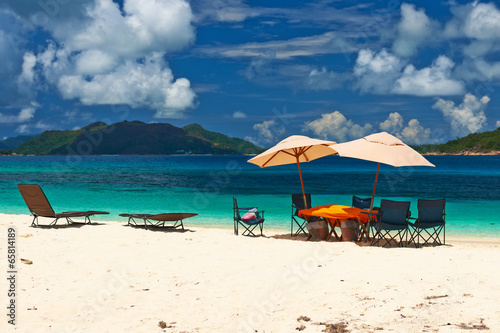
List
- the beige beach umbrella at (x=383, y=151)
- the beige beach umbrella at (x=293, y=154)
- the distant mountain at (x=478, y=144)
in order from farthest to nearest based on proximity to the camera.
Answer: the distant mountain at (x=478, y=144)
the beige beach umbrella at (x=293, y=154)
the beige beach umbrella at (x=383, y=151)

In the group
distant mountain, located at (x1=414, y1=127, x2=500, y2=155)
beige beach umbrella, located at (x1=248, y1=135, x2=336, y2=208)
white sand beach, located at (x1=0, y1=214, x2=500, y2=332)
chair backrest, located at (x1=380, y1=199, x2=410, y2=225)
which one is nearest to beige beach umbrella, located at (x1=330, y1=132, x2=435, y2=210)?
chair backrest, located at (x1=380, y1=199, x2=410, y2=225)

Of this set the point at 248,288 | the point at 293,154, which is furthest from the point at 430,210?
the point at 248,288

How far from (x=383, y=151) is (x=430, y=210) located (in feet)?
5.78

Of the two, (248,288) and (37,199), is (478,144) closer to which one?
(37,199)

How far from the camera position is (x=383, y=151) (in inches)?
345

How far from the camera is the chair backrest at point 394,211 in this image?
8.78 m

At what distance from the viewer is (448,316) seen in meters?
4.35

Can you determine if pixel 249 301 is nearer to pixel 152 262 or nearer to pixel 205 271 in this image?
pixel 205 271

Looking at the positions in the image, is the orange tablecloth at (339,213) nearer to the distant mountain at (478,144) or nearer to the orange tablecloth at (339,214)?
the orange tablecloth at (339,214)

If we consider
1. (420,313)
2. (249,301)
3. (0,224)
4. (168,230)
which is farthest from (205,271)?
(0,224)

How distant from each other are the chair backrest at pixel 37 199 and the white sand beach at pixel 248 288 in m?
2.03

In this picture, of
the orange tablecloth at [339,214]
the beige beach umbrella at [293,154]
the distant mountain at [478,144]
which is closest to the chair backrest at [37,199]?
the beige beach umbrella at [293,154]

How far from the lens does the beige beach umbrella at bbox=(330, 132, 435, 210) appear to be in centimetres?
839

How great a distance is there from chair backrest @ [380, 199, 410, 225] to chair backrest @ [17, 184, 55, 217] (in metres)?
8.47
